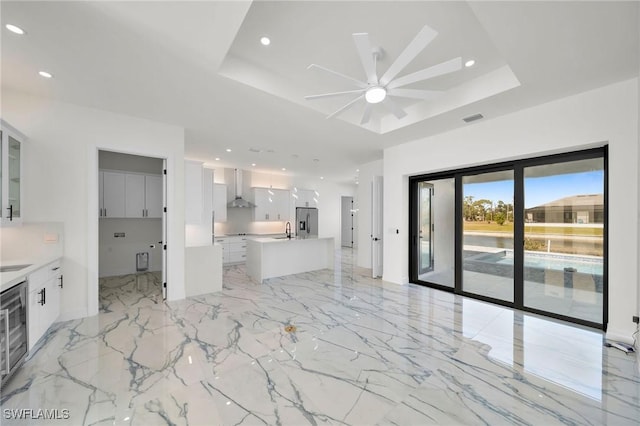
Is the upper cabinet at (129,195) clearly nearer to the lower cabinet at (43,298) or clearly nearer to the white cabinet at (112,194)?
the white cabinet at (112,194)

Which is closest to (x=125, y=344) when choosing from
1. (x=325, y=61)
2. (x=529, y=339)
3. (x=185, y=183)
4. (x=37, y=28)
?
(x=185, y=183)

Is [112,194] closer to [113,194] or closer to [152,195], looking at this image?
[113,194]

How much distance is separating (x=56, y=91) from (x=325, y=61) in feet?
10.6

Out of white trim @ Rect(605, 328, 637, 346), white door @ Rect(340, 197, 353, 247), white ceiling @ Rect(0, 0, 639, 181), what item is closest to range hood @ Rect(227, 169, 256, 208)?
white ceiling @ Rect(0, 0, 639, 181)

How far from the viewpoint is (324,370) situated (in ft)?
7.38

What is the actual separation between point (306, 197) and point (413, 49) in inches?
290

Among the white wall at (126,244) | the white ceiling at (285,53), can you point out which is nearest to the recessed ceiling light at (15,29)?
Result: the white ceiling at (285,53)

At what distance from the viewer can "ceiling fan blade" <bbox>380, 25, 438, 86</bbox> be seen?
1719 millimetres

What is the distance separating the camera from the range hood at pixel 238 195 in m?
7.44

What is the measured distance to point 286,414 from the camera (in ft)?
5.73

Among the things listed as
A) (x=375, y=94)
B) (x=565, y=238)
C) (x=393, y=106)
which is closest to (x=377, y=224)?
(x=565, y=238)

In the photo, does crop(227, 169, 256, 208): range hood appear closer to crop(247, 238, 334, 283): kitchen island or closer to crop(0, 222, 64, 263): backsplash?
crop(247, 238, 334, 283): kitchen island

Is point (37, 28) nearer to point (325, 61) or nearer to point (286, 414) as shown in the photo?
point (325, 61)

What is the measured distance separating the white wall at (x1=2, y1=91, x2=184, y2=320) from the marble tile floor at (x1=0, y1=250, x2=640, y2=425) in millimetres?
637
